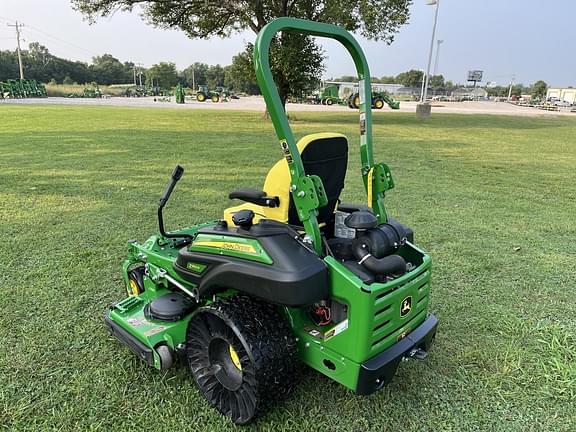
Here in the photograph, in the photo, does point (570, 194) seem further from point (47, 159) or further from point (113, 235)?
point (47, 159)

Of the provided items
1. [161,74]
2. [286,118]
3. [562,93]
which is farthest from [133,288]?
[562,93]

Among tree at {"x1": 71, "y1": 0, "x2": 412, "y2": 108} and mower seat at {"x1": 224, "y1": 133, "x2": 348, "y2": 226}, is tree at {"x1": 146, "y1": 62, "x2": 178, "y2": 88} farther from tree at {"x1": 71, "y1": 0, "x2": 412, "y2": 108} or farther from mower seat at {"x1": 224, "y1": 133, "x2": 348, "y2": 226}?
mower seat at {"x1": 224, "y1": 133, "x2": 348, "y2": 226}

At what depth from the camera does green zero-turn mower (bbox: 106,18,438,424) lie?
2.04 m

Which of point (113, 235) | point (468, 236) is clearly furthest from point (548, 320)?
point (113, 235)

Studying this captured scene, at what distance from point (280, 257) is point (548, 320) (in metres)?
2.53

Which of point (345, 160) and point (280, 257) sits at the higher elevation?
point (345, 160)

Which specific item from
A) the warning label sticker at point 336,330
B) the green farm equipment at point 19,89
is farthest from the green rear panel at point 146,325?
the green farm equipment at point 19,89

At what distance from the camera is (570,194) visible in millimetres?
7426

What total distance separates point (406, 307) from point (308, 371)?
0.80 metres

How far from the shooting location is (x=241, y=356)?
85.8 inches

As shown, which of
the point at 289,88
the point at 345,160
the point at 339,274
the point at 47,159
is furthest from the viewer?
the point at 289,88

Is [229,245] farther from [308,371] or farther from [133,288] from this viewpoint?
[133,288]

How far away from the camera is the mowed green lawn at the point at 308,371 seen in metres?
2.38

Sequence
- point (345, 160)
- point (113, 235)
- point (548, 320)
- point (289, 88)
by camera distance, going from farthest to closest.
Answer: point (289, 88), point (113, 235), point (548, 320), point (345, 160)
